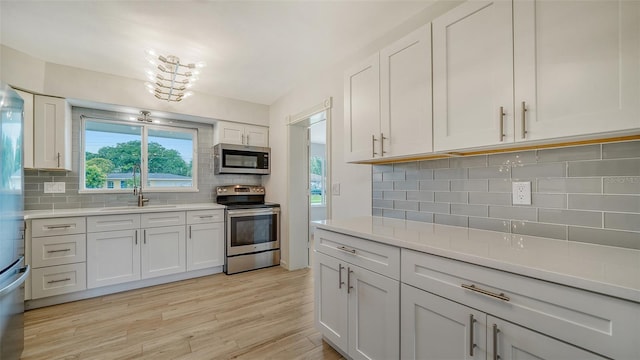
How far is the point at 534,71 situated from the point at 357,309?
5.01 feet

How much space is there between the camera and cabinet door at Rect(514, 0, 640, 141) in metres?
0.93

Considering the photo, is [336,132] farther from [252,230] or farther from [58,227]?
[58,227]

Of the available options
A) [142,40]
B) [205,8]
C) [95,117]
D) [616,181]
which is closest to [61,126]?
[95,117]

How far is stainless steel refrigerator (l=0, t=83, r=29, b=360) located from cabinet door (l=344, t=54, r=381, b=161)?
2.18m

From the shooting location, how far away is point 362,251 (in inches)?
61.1

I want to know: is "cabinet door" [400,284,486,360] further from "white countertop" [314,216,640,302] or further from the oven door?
the oven door

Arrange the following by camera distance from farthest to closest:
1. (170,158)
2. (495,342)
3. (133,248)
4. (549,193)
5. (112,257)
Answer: (170,158), (133,248), (112,257), (549,193), (495,342)

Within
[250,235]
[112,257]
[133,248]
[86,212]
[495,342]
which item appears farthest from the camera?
[250,235]

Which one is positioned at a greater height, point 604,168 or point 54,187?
point 604,168

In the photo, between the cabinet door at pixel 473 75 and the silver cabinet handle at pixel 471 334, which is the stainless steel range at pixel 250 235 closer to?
the cabinet door at pixel 473 75

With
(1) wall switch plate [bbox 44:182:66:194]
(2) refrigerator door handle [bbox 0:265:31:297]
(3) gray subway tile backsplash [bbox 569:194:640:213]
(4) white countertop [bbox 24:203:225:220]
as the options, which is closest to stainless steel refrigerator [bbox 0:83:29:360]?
(2) refrigerator door handle [bbox 0:265:31:297]

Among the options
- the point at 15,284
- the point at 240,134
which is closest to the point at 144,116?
the point at 240,134

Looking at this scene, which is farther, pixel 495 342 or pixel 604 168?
pixel 604 168

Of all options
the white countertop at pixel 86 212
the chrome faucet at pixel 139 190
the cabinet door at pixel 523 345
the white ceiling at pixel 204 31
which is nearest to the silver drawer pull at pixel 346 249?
the cabinet door at pixel 523 345
